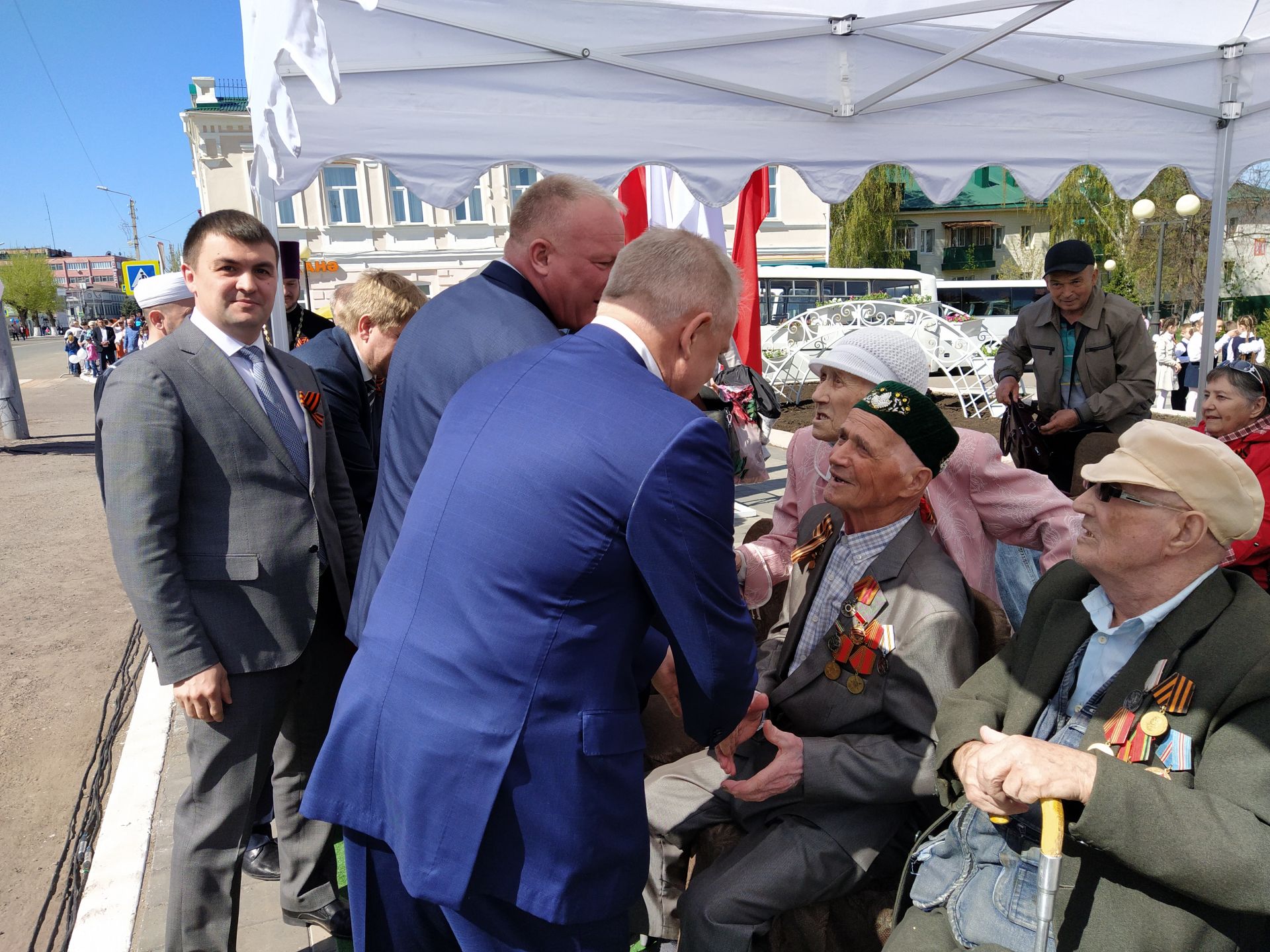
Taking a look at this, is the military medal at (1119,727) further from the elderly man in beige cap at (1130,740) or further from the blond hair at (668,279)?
the blond hair at (668,279)

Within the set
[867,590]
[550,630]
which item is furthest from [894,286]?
[550,630]

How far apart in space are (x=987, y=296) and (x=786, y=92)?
2190cm

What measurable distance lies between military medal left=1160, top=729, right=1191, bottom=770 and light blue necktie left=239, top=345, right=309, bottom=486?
2145mm

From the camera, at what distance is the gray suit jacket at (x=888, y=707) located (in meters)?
2.06

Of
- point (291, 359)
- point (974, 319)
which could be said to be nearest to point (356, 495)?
point (291, 359)

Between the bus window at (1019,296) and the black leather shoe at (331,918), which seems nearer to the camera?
the black leather shoe at (331,918)

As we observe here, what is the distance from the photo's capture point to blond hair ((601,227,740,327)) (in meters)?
1.61

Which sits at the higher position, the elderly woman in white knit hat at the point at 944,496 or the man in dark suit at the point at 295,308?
the man in dark suit at the point at 295,308

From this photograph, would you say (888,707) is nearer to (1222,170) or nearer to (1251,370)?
(1251,370)

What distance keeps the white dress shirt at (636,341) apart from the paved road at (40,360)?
27962 millimetres

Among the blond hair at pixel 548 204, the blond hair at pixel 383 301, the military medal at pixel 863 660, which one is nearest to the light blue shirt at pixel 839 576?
the military medal at pixel 863 660

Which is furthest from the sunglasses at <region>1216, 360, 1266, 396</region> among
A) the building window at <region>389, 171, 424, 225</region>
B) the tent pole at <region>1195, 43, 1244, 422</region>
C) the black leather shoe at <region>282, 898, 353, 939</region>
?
the building window at <region>389, 171, 424, 225</region>

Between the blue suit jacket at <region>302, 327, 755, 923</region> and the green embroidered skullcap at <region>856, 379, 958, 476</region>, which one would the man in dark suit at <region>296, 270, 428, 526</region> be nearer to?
the green embroidered skullcap at <region>856, 379, 958, 476</region>

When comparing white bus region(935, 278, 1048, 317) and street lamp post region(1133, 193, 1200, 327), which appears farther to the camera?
white bus region(935, 278, 1048, 317)
